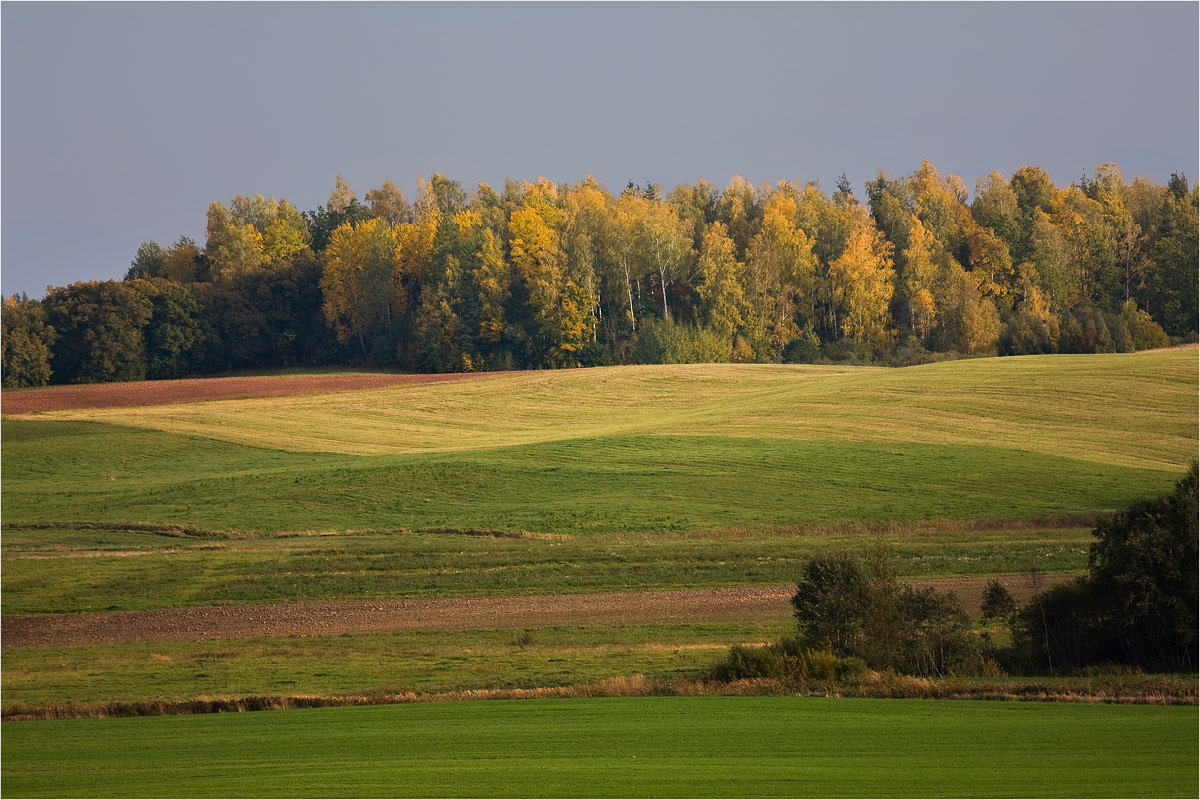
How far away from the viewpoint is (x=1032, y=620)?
2130 centimetres

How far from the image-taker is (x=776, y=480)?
41812mm

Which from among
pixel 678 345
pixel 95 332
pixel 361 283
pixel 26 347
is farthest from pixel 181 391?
pixel 678 345

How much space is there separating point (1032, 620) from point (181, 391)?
193 feet

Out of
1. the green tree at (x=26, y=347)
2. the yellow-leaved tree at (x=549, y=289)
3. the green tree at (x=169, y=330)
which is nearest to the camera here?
the green tree at (x=26, y=347)

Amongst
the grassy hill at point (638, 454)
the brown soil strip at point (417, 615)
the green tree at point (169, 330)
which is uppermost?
the green tree at point (169, 330)

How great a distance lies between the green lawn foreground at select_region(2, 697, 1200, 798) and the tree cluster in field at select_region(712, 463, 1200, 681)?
107 inches

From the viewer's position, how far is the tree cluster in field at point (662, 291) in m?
85.0

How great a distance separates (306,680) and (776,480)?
2341cm

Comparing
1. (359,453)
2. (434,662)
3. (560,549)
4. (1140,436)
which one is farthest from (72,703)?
(1140,436)

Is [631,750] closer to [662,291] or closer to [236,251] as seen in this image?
[662,291]

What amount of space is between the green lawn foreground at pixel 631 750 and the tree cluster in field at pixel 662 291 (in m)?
69.7

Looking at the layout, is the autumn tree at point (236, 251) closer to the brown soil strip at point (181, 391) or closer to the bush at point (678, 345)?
the brown soil strip at point (181, 391)

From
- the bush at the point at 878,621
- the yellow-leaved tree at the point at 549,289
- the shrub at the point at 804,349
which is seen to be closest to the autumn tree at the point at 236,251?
the yellow-leaved tree at the point at 549,289

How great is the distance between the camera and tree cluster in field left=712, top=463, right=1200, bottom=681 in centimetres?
1994
